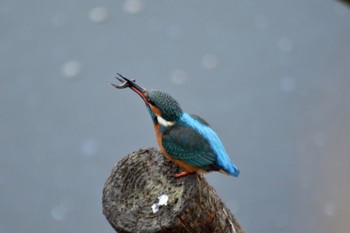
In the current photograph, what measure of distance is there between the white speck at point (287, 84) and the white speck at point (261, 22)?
0.72 feet

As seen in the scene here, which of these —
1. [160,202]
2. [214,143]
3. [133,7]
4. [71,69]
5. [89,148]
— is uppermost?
[133,7]

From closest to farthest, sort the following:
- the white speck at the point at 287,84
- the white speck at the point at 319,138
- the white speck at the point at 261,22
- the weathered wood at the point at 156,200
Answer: the weathered wood at the point at 156,200 → the white speck at the point at 319,138 → the white speck at the point at 287,84 → the white speck at the point at 261,22

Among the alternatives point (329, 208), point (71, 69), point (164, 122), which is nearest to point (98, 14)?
point (71, 69)

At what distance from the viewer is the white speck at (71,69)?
7.07ft

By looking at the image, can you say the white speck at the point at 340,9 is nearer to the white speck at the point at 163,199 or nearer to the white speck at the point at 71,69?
the white speck at the point at 71,69

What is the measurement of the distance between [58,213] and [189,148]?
100 centimetres

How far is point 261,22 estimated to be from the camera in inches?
89.9

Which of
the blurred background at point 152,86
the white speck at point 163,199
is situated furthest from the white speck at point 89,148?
the white speck at point 163,199

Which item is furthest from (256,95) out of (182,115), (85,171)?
(182,115)

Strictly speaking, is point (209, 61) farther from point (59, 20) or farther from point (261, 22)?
point (59, 20)

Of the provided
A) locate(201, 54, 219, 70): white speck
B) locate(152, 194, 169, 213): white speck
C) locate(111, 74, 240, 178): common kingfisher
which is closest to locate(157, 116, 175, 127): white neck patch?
locate(111, 74, 240, 178): common kingfisher

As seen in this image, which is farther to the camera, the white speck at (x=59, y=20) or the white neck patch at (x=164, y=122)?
the white speck at (x=59, y=20)

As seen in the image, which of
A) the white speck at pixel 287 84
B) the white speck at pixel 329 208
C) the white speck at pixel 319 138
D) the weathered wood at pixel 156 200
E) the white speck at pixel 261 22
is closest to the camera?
the weathered wood at pixel 156 200

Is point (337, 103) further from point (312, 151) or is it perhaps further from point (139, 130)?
point (139, 130)
